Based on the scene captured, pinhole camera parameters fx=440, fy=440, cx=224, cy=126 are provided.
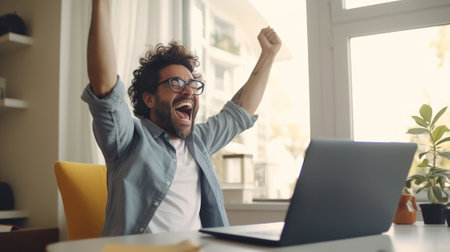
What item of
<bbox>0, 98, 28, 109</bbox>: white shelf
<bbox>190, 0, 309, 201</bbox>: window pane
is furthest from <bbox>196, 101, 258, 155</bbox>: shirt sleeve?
<bbox>0, 98, 28, 109</bbox>: white shelf

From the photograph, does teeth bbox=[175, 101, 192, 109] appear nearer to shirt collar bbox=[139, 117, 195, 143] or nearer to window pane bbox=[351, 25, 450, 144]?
shirt collar bbox=[139, 117, 195, 143]

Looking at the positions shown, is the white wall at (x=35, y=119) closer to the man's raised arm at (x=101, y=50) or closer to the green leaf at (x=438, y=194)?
the man's raised arm at (x=101, y=50)

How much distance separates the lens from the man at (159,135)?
1.29 m

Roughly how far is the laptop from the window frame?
1.37 m

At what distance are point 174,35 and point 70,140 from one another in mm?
873

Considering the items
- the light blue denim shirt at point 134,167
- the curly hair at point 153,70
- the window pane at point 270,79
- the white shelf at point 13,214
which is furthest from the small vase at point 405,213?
the white shelf at point 13,214

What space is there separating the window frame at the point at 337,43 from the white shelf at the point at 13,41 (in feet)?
5.58

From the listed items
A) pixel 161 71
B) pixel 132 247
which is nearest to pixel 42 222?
pixel 161 71

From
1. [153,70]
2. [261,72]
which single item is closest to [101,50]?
[153,70]

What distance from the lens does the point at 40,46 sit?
2.67 metres

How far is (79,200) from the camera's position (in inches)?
62.5

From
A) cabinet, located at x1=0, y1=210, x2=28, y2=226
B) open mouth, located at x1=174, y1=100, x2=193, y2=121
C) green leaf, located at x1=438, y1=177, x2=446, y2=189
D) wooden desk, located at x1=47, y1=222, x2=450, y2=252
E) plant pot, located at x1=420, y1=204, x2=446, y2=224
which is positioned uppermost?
open mouth, located at x1=174, y1=100, x2=193, y2=121

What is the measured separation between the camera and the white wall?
2525 millimetres

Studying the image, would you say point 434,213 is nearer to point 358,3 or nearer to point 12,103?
point 358,3
